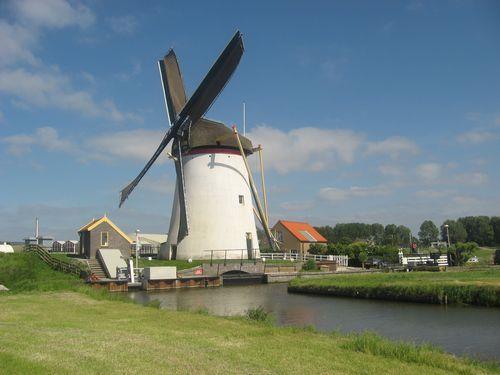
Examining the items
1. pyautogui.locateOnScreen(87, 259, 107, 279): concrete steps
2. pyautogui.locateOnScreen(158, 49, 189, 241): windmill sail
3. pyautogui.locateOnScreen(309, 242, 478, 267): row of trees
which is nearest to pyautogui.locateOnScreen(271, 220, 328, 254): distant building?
pyautogui.locateOnScreen(309, 242, 478, 267): row of trees

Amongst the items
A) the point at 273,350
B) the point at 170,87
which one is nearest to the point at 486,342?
the point at 273,350

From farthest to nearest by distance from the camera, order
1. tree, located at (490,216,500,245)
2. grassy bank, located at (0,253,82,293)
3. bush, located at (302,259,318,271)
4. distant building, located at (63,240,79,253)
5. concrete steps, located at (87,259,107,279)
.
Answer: tree, located at (490,216,500,245) < distant building, located at (63,240,79,253) < bush, located at (302,259,318,271) < concrete steps, located at (87,259,107,279) < grassy bank, located at (0,253,82,293)

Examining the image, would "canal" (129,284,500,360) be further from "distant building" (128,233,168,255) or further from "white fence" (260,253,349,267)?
"distant building" (128,233,168,255)

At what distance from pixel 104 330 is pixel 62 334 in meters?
0.83

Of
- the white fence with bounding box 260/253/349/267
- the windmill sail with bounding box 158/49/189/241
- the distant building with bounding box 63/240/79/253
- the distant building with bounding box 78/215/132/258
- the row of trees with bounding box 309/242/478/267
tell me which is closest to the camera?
the distant building with bounding box 78/215/132/258

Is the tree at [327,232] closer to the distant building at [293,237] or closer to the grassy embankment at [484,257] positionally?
the grassy embankment at [484,257]

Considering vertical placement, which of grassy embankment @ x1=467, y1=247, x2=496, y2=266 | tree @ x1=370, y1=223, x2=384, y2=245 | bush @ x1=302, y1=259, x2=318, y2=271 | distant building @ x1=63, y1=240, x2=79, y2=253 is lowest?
grassy embankment @ x1=467, y1=247, x2=496, y2=266

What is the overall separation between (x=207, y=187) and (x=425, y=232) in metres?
110

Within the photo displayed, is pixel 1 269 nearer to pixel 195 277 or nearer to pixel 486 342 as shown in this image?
pixel 195 277

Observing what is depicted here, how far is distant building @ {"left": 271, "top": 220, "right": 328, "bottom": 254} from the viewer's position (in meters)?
50.6

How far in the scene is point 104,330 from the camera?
28.2ft

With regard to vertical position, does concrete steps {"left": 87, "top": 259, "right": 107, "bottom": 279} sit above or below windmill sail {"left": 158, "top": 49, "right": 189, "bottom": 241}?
below

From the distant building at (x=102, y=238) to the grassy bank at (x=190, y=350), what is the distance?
2164 cm

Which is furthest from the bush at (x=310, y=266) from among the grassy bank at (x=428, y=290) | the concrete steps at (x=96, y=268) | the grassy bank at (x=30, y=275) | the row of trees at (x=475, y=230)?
the row of trees at (x=475, y=230)
